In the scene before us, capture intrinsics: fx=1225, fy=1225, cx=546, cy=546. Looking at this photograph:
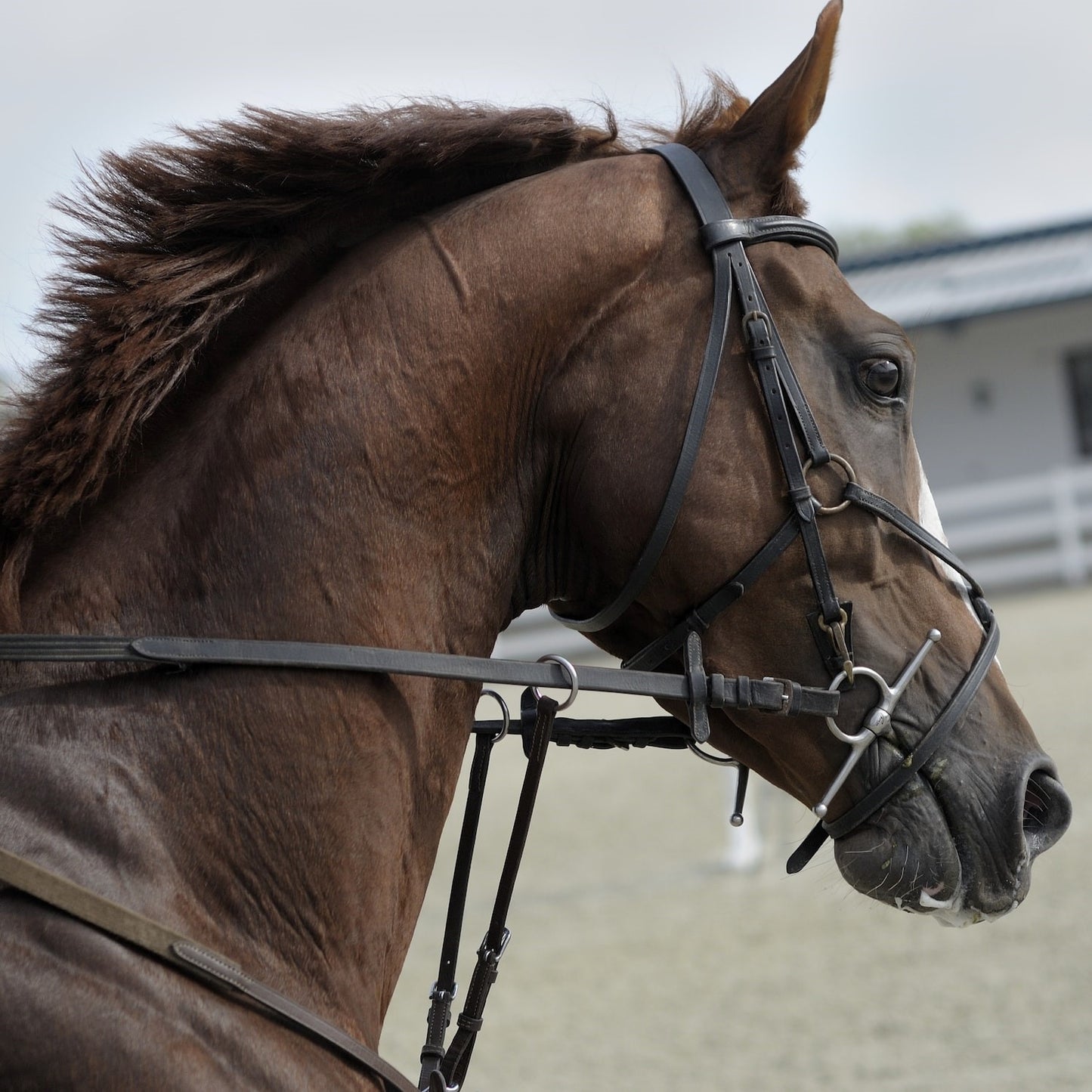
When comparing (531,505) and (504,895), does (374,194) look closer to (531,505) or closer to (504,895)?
(531,505)

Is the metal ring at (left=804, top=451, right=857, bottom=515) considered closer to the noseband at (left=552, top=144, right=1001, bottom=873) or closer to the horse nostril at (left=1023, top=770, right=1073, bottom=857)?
the noseband at (left=552, top=144, right=1001, bottom=873)

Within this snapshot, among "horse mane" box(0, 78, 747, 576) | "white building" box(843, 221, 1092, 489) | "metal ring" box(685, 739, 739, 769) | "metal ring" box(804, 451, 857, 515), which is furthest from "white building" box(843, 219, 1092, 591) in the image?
"horse mane" box(0, 78, 747, 576)

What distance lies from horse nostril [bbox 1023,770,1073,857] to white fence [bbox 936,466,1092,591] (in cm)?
1790

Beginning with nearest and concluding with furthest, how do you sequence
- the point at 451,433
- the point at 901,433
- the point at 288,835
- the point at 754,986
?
the point at 288,835 → the point at 451,433 → the point at 901,433 → the point at 754,986

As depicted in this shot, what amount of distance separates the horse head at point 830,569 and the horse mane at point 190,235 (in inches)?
13.3

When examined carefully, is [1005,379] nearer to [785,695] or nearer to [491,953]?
[785,695]

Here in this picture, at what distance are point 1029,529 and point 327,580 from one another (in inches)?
764

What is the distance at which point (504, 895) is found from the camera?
84.7 inches

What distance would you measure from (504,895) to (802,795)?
56 centimetres

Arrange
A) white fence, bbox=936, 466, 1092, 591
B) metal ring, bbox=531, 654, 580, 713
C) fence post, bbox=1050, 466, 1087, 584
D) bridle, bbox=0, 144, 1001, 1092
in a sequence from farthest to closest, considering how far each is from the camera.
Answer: white fence, bbox=936, 466, 1092, 591, fence post, bbox=1050, 466, 1087, 584, metal ring, bbox=531, 654, 580, 713, bridle, bbox=0, 144, 1001, 1092

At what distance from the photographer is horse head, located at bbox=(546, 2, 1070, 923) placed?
1.99 meters

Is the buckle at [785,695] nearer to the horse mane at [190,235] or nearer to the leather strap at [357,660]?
the leather strap at [357,660]

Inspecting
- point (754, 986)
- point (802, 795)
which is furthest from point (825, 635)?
point (754, 986)

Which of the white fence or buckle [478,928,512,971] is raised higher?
buckle [478,928,512,971]
